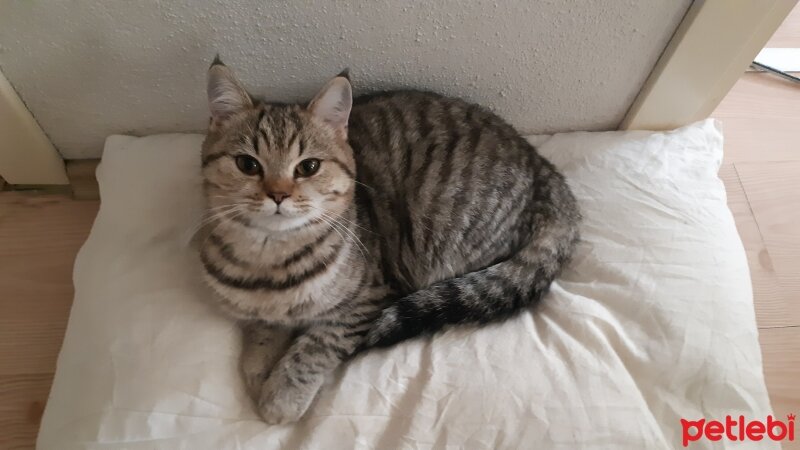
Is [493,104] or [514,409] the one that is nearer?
[514,409]

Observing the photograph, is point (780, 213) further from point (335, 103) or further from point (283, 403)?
point (283, 403)

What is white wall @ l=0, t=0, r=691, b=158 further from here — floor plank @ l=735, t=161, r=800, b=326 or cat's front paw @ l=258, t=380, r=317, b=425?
cat's front paw @ l=258, t=380, r=317, b=425

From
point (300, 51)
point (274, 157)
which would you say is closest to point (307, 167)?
point (274, 157)

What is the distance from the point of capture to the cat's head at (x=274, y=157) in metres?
0.89

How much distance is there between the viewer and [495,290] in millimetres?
1076

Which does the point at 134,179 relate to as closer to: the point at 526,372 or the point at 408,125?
the point at 408,125

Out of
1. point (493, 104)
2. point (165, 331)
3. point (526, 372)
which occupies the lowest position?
point (165, 331)

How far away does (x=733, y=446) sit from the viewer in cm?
96

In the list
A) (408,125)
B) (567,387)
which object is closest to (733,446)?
(567,387)

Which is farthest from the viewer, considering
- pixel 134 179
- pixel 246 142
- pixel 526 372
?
pixel 134 179

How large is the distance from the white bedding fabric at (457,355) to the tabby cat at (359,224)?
0.05 m

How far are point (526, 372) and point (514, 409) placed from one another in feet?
0.24

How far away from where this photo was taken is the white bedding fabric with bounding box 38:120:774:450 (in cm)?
96

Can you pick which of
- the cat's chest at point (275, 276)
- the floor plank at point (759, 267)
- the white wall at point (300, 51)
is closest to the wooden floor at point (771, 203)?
the floor plank at point (759, 267)
